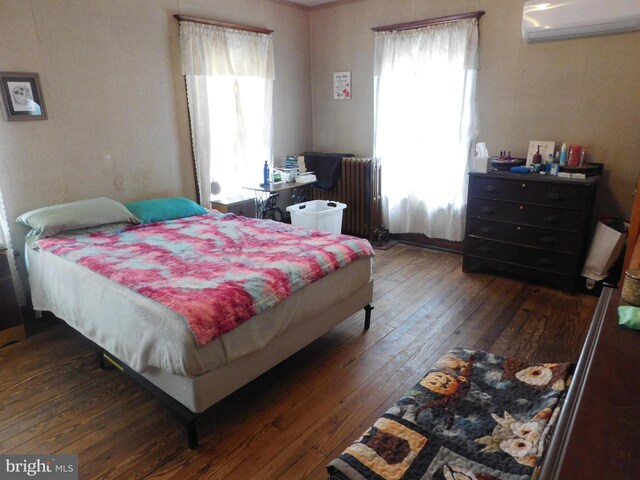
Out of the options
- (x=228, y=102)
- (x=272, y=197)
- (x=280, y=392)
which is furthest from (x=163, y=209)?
(x=280, y=392)

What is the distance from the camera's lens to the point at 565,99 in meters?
3.43

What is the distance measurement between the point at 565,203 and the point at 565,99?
0.92 metres

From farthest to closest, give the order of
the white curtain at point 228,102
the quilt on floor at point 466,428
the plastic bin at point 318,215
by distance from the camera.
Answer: the plastic bin at point 318,215 < the white curtain at point 228,102 < the quilt on floor at point 466,428

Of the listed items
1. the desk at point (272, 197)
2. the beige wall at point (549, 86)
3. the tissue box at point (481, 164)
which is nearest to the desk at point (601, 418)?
the tissue box at point (481, 164)

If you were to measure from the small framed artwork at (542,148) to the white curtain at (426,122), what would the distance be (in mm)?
530

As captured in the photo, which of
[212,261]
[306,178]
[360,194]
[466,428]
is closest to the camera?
[466,428]

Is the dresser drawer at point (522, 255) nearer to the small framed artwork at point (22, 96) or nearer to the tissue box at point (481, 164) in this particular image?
the tissue box at point (481, 164)

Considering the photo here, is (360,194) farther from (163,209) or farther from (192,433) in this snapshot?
(192,433)

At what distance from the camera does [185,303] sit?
1.79 m

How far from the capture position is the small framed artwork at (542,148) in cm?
351

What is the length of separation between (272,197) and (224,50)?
1506mm

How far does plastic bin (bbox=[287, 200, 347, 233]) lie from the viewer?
408 centimetres

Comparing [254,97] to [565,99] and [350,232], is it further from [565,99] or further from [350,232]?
[565,99]

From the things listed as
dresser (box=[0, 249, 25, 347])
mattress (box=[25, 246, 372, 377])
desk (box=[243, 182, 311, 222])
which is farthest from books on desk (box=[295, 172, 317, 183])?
dresser (box=[0, 249, 25, 347])
